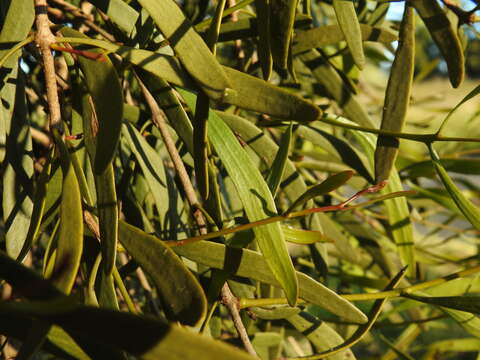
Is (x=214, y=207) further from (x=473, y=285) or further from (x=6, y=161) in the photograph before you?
(x=473, y=285)

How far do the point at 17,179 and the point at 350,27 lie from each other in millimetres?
269

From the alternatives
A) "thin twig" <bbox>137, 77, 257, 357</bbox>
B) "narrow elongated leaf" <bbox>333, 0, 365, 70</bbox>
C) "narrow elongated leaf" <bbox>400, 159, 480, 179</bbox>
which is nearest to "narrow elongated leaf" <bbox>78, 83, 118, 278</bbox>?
"thin twig" <bbox>137, 77, 257, 357</bbox>

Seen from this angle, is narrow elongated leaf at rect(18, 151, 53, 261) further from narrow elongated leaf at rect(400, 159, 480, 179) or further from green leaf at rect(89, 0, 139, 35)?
narrow elongated leaf at rect(400, 159, 480, 179)

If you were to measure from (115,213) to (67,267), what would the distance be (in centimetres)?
5

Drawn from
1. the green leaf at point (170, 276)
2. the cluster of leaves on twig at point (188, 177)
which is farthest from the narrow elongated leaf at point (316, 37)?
the green leaf at point (170, 276)

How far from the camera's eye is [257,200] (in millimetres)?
352

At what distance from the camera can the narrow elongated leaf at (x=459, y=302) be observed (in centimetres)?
38

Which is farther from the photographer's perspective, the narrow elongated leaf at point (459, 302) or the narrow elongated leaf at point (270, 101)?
the narrow elongated leaf at point (459, 302)

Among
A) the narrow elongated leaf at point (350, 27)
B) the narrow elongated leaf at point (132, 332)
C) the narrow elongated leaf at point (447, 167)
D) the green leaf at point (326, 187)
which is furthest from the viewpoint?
the narrow elongated leaf at point (447, 167)

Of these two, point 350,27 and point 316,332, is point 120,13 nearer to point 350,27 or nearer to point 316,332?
point 350,27

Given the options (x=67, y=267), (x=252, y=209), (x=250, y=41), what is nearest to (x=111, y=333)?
(x=67, y=267)

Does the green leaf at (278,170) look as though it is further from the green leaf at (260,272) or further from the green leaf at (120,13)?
the green leaf at (120,13)

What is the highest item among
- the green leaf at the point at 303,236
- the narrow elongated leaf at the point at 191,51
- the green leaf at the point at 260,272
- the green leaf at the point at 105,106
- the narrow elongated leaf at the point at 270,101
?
the narrow elongated leaf at the point at 191,51

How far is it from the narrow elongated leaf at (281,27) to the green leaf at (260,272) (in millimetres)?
123
